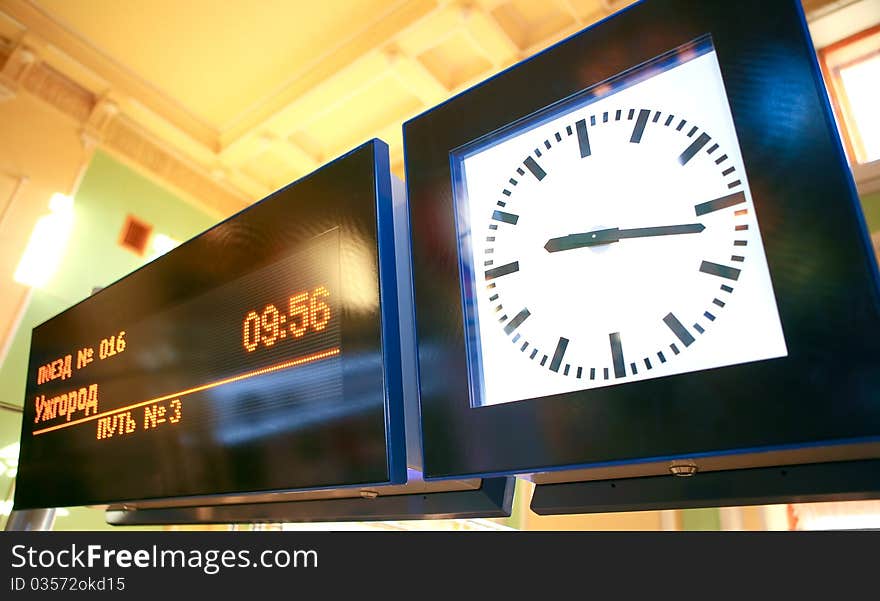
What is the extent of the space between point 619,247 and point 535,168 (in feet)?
0.86

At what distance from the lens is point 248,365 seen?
157 centimetres

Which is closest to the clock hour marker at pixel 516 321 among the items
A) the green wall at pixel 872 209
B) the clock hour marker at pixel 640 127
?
the clock hour marker at pixel 640 127

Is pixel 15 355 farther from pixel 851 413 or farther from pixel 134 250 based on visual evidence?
pixel 851 413

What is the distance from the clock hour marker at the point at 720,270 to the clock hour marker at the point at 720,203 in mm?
90

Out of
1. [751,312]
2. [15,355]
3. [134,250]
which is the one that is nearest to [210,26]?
[134,250]

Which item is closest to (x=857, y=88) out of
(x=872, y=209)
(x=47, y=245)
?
(x=872, y=209)

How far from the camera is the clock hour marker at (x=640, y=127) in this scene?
3.76 feet

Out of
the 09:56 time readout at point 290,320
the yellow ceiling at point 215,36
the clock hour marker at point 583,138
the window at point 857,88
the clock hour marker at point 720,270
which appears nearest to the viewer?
the clock hour marker at point 720,270

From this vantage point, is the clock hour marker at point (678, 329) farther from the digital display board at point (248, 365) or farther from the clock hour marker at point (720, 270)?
the digital display board at point (248, 365)

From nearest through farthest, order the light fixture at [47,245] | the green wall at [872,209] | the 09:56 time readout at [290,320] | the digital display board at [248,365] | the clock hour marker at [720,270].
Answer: the clock hour marker at [720,270] < the digital display board at [248,365] < the 09:56 time readout at [290,320] < the green wall at [872,209] < the light fixture at [47,245]

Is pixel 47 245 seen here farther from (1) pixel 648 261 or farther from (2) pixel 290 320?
(1) pixel 648 261

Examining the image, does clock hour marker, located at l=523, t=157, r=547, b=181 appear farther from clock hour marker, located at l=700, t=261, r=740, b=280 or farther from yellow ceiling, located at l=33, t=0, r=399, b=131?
yellow ceiling, located at l=33, t=0, r=399, b=131

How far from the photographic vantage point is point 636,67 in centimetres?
115
